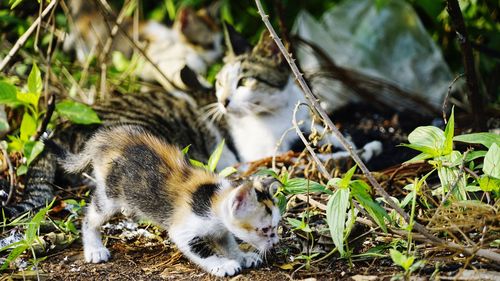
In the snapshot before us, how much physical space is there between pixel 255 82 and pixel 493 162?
194 centimetres

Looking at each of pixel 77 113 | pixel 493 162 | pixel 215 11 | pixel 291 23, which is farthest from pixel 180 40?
pixel 493 162

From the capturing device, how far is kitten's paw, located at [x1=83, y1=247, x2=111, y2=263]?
319 centimetres

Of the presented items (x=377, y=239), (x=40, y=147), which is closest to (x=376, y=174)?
(x=377, y=239)

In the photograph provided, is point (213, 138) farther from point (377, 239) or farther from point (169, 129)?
point (377, 239)

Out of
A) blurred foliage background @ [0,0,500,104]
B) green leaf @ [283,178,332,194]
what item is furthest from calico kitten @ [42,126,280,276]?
blurred foliage background @ [0,0,500,104]

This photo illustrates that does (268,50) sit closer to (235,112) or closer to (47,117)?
(235,112)

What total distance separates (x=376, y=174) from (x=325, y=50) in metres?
2.38

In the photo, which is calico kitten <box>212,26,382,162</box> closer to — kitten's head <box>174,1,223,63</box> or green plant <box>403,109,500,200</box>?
green plant <box>403,109,500,200</box>

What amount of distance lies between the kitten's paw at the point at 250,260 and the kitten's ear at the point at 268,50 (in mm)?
1861

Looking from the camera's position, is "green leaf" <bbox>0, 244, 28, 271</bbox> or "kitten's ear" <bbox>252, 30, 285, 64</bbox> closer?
"green leaf" <bbox>0, 244, 28, 271</bbox>

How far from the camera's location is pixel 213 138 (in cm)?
486

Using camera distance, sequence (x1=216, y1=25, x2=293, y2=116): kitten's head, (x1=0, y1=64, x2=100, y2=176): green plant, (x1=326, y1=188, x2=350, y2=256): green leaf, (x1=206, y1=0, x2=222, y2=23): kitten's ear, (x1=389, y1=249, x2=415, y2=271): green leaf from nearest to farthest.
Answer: (x1=389, y1=249, x2=415, y2=271): green leaf, (x1=326, y1=188, x2=350, y2=256): green leaf, (x1=0, y1=64, x2=100, y2=176): green plant, (x1=216, y1=25, x2=293, y2=116): kitten's head, (x1=206, y1=0, x2=222, y2=23): kitten's ear

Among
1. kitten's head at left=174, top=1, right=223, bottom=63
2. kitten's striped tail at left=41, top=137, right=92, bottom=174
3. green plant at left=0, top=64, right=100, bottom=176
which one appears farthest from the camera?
kitten's head at left=174, top=1, right=223, bottom=63

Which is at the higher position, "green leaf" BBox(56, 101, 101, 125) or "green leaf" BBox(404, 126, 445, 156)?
"green leaf" BBox(404, 126, 445, 156)
